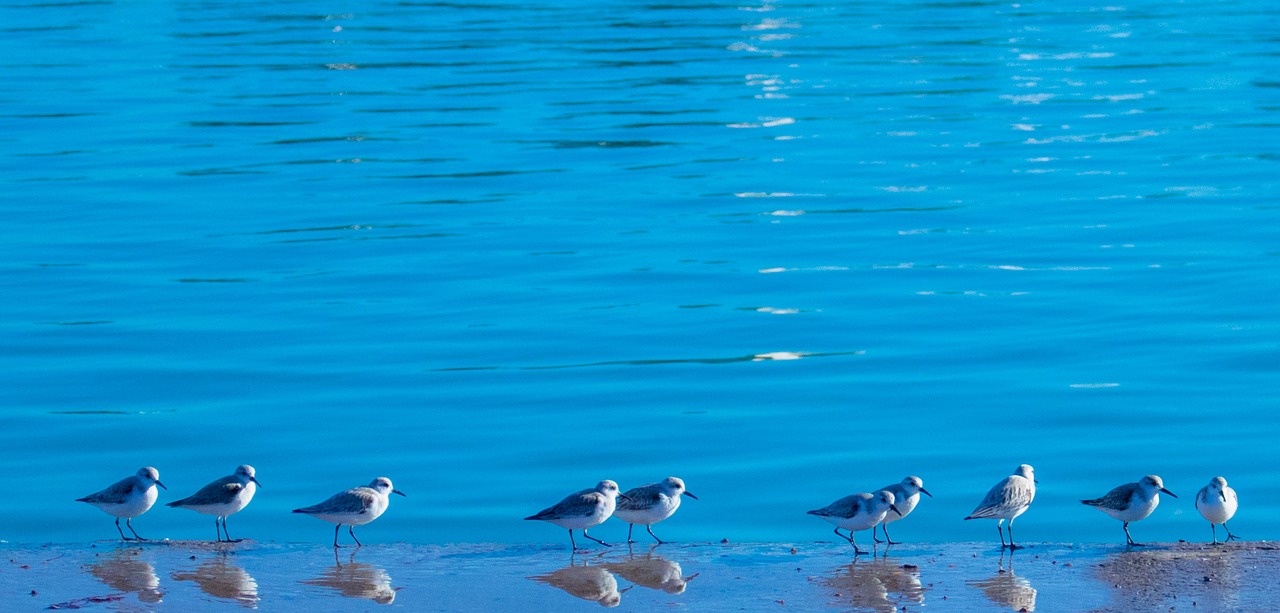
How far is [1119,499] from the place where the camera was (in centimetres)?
1294

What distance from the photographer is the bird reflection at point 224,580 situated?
11203mm

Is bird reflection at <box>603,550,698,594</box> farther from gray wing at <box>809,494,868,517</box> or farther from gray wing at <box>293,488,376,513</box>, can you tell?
gray wing at <box>293,488,376,513</box>

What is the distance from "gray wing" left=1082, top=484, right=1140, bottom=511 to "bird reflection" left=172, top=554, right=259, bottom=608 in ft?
19.3

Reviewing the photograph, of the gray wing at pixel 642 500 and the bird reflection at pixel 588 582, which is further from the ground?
the gray wing at pixel 642 500

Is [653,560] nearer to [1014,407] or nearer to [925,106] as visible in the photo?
[1014,407]

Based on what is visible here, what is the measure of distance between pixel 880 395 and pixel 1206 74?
2602 centimetres

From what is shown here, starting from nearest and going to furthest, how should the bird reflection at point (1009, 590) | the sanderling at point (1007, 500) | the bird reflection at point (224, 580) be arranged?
1. the bird reflection at point (1009, 590)
2. the bird reflection at point (224, 580)
3. the sanderling at point (1007, 500)

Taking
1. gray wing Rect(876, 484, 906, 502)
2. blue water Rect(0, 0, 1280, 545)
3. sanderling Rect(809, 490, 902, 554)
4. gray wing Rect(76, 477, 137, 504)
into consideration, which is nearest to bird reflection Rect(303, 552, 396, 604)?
gray wing Rect(76, 477, 137, 504)

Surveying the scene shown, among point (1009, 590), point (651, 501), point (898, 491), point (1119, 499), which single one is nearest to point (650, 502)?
point (651, 501)

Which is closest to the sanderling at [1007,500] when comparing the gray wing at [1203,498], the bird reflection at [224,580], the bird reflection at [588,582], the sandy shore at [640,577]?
the sandy shore at [640,577]

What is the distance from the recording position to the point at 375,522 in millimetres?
14969

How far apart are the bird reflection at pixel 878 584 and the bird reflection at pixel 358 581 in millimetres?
2814

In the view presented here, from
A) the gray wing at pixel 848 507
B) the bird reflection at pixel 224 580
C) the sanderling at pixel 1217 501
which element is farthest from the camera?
the gray wing at pixel 848 507

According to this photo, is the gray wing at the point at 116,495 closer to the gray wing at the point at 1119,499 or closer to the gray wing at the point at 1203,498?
the gray wing at the point at 1119,499
